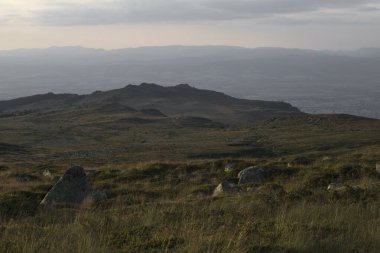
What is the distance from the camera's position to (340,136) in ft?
215

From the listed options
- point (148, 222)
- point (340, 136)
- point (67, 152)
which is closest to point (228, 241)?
point (148, 222)

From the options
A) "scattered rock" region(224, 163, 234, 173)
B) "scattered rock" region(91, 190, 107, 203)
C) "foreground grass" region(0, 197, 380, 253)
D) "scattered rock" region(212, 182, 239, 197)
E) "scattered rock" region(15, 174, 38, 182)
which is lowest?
"scattered rock" region(15, 174, 38, 182)

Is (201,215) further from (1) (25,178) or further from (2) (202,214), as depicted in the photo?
(1) (25,178)

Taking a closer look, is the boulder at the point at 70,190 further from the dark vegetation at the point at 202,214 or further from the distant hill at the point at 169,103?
the distant hill at the point at 169,103

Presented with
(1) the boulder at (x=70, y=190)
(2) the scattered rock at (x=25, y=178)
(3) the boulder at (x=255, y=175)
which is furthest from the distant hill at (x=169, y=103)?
(1) the boulder at (x=70, y=190)

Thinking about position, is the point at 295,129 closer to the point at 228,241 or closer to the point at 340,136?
the point at 340,136

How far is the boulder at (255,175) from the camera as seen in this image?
19.5m

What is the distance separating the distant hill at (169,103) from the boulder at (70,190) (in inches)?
5033

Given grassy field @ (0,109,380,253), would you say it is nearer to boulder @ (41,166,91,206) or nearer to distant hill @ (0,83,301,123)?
boulder @ (41,166,91,206)

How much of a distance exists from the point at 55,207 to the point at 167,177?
9.56 meters

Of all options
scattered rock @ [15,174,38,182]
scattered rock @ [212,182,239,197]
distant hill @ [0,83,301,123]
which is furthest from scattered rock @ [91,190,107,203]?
distant hill @ [0,83,301,123]

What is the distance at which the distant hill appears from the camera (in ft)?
513

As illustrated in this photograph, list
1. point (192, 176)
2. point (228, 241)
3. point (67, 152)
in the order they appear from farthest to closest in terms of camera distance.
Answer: point (67, 152), point (192, 176), point (228, 241)

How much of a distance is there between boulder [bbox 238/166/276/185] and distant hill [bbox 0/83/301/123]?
124 meters
